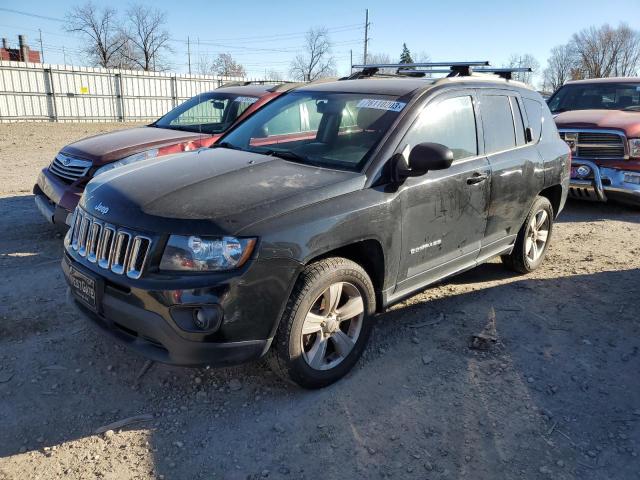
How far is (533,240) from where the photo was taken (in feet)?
17.7

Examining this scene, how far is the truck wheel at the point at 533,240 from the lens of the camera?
5137 mm

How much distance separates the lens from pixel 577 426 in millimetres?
3043

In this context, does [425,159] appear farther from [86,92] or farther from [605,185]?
[86,92]

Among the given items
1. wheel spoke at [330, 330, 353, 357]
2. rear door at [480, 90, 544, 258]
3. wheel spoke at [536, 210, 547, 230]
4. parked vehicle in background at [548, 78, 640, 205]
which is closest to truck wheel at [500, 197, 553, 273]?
wheel spoke at [536, 210, 547, 230]

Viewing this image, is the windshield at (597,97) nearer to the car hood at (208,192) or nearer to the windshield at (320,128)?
the windshield at (320,128)

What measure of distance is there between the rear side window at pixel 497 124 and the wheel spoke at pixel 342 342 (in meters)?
2.05

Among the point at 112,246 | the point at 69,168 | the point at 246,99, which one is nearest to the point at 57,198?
the point at 69,168

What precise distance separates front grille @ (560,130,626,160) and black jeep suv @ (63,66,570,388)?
13.7 feet

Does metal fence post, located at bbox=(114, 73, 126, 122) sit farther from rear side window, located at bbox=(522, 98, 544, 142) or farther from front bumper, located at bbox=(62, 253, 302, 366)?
front bumper, located at bbox=(62, 253, 302, 366)

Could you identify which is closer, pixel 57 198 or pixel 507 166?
pixel 507 166

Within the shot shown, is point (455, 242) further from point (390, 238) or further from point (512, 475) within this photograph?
point (512, 475)

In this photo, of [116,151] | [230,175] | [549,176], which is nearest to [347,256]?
[230,175]

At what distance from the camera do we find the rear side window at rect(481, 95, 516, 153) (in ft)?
14.5

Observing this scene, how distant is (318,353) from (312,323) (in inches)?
8.6
